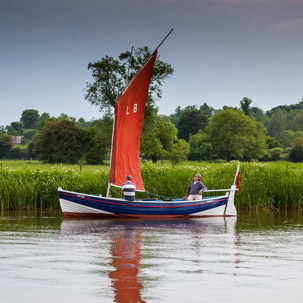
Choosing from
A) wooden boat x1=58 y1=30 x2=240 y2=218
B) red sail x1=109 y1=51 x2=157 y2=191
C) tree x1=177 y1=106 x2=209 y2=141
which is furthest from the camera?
tree x1=177 y1=106 x2=209 y2=141

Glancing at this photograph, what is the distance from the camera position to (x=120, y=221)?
25797 mm

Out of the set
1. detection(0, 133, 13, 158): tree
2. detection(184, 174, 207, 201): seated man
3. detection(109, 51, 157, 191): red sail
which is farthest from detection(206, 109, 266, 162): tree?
detection(184, 174, 207, 201): seated man

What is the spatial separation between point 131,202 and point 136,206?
0.33 m

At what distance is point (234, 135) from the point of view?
128 m

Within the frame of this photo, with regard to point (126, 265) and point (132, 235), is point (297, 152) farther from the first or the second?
point (126, 265)

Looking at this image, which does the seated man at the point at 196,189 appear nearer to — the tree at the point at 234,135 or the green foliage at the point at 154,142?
the green foliage at the point at 154,142

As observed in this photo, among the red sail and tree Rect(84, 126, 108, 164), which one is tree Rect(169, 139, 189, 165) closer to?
tree Rect(84, 126, 108, 164)

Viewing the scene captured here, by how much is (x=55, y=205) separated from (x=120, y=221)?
551 cm

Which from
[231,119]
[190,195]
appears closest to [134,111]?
[190,195]

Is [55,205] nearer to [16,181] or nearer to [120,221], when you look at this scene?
[16,181]

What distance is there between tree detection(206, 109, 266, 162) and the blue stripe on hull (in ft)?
323

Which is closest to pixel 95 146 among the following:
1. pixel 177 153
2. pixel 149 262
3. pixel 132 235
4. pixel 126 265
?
pixel 177 153

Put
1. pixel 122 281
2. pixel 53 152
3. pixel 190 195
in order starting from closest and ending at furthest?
pixel 122 281
pixel 190 195
pixel 53 152

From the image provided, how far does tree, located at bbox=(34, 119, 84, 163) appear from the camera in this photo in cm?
10306
